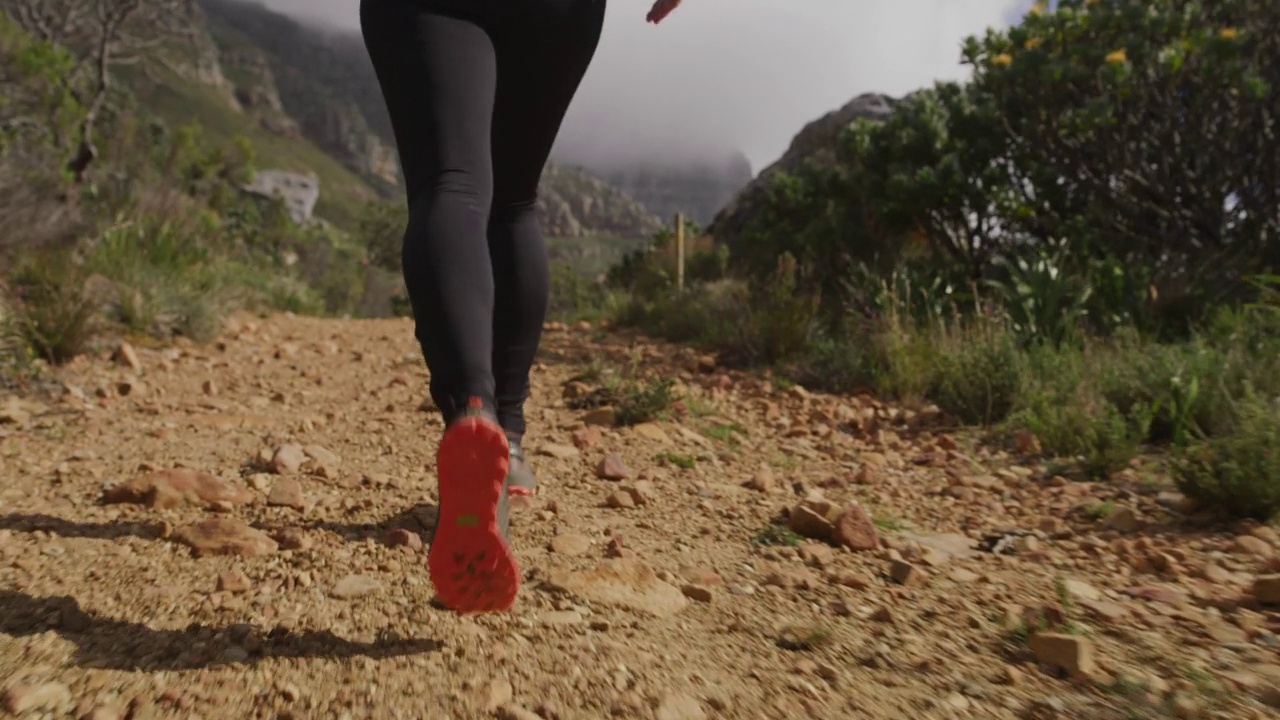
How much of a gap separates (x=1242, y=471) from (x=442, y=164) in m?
1.96

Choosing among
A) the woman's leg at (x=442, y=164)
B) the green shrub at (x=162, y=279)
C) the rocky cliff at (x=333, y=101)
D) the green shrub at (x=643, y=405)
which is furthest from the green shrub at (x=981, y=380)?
the rocky cliff at (x=333, y=101)

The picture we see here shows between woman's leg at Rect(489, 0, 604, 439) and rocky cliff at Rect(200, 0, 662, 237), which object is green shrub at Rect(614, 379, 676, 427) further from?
rocky cliff at Rect(200, 0, 662, 237)

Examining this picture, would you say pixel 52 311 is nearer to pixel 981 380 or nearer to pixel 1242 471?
pixel 981 380

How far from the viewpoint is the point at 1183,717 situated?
3.11 feet

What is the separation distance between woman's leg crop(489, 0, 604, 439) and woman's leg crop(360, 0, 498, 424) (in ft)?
0.38

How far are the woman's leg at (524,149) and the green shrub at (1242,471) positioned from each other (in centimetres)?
170

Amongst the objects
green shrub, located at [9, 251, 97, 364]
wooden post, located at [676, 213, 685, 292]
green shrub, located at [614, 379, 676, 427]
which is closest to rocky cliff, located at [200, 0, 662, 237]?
wooden post, located at [676, 213, 685, 292]

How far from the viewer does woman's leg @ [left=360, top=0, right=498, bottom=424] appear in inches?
45.7

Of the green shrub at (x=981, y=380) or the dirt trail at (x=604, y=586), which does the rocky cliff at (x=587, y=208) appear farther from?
the dirt trail at (x=604, y=586)

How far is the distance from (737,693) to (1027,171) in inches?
249

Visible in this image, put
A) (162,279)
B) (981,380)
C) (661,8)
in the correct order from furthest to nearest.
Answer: (162,279)
(981,380)
(661,8)

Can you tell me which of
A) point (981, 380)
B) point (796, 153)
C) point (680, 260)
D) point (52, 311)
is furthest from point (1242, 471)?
point (796, 153)

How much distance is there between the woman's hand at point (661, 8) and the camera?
1.69 m

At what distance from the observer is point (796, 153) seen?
44.4 ft
